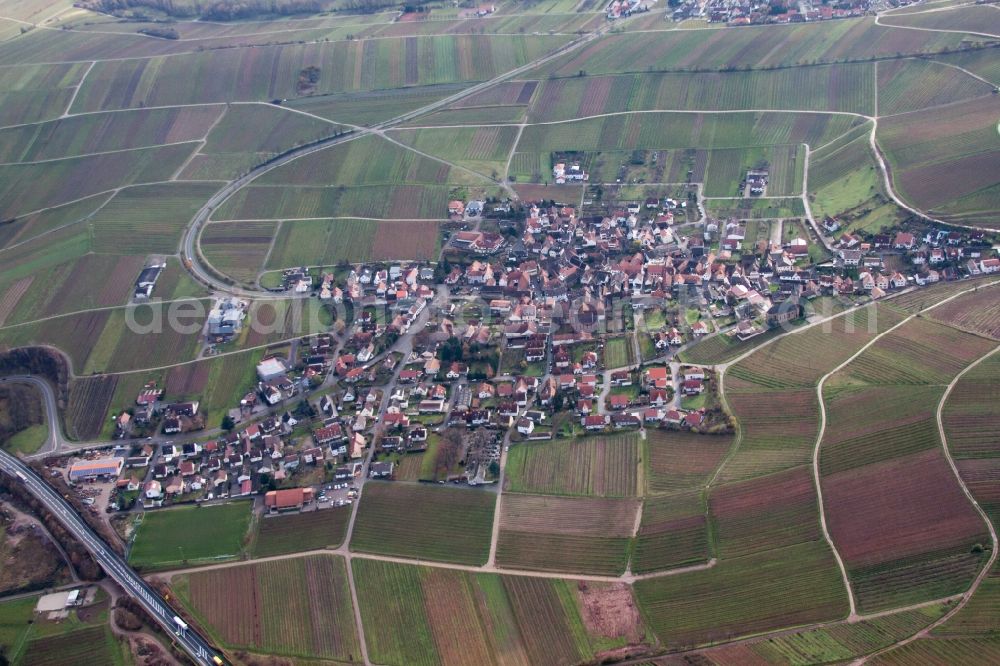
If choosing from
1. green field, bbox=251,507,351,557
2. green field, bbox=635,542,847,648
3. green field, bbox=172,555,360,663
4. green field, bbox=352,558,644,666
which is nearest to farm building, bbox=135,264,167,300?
green field, bbox=251,507,351,557

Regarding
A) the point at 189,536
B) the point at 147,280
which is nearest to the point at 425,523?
the point at 189,536

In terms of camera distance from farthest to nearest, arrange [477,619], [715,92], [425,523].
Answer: [715,92]
[425,523]
[477,619]

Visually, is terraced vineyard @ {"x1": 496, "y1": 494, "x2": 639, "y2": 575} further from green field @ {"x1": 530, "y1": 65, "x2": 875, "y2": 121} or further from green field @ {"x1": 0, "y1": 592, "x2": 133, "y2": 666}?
green field @ {"x1": 530, "y1": 65, "x2": 875, "y2": 121}

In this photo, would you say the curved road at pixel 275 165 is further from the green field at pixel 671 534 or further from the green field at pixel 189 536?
the green field at pixel 671 534

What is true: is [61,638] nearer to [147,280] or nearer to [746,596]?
[147,280]

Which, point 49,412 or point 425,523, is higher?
point 425,523

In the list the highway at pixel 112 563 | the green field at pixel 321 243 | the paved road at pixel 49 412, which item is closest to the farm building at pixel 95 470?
the highway at pixel 112 563
